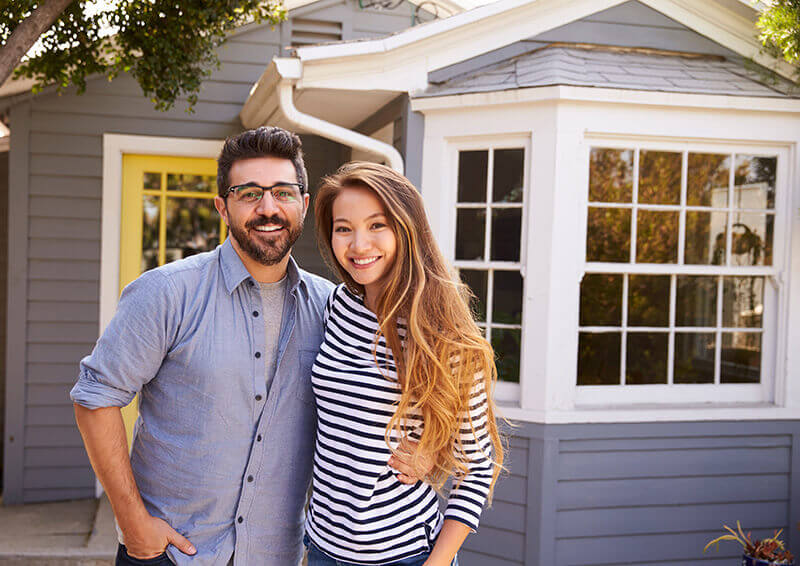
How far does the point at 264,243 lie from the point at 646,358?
2636 mm

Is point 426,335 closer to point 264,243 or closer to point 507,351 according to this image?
point 264,243

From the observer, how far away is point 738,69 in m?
3.92

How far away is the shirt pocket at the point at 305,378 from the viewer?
1910 millimetres

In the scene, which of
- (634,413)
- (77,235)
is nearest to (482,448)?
(634,413)

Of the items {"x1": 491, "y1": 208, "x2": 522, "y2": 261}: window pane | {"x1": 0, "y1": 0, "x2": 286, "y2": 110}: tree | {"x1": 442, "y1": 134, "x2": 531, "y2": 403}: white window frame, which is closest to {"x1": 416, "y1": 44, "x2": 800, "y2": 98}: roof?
{"x1": 442, "y1": 134, "x2": 531, "y2": 403}: white window frame

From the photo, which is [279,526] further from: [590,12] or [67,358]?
[67,358]

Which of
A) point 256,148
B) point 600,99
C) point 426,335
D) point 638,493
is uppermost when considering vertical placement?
point 600,99

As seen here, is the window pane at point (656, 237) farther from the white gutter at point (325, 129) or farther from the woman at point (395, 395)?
the woman at point (395, 395)

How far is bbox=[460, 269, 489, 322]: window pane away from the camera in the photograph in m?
3.81

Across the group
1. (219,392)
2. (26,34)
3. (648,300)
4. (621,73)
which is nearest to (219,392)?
(219,392)

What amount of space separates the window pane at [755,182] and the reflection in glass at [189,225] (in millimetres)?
3431

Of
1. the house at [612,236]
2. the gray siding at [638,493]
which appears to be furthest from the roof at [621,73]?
the gray siding at [638,493]

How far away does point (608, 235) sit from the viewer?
3.72 meters

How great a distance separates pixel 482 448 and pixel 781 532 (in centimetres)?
283
